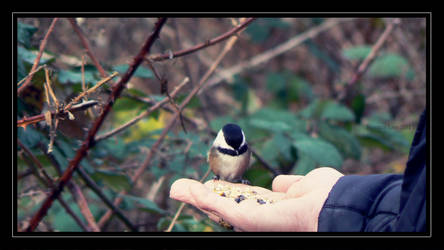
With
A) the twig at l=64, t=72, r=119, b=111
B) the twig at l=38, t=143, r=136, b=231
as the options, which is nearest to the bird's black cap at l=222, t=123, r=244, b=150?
the twig at l=38, t=143, r=136, b=231

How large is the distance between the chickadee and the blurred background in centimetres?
12

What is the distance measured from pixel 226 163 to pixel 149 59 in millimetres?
673

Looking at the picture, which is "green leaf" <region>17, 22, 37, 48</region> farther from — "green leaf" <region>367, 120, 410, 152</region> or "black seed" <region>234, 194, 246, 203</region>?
→ "green leaf" <region>367, 120, 410, 152</region>

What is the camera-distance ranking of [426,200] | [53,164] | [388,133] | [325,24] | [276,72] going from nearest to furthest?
[426,200] < [53,164] < [388,133] < [325,24] < [276,72]

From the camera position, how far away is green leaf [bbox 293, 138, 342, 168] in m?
2.02

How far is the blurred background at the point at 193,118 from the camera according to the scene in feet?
5.94

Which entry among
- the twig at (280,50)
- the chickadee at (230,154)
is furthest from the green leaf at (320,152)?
the twig at (280,50)

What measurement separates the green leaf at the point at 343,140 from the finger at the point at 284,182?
0.82m

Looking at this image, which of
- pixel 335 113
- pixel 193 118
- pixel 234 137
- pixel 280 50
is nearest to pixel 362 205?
pixel 234 137

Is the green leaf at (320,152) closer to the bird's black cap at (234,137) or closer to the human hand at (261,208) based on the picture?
the bird's black cap at (234,137)

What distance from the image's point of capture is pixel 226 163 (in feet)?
6.31
